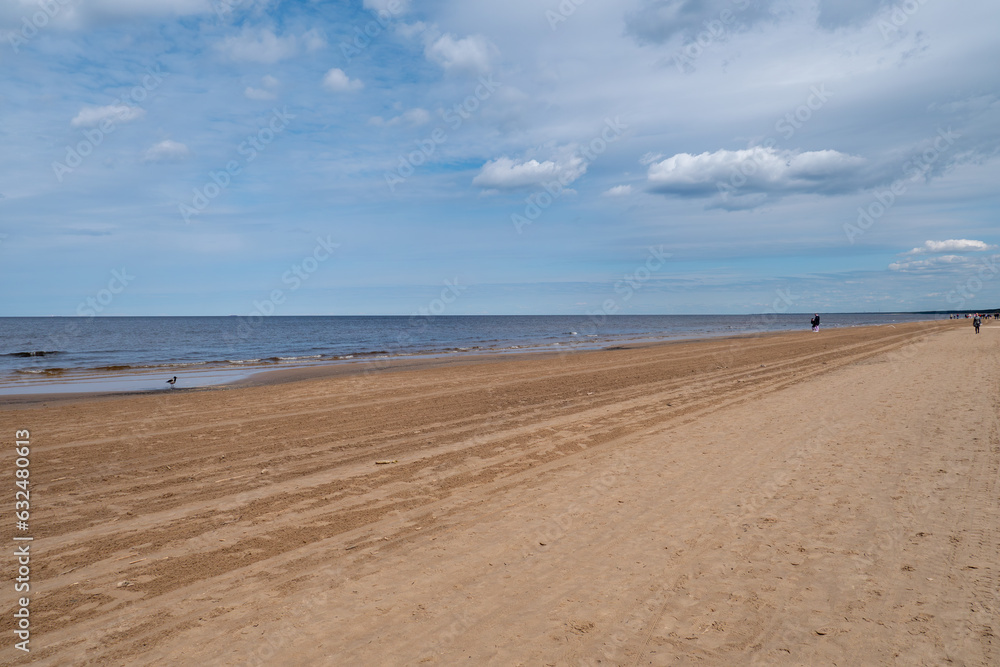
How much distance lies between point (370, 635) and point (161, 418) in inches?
433

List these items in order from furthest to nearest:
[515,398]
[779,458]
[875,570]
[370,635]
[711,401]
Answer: [515,398] < [711,401] < [779,458] < [875,570] < [370,635]

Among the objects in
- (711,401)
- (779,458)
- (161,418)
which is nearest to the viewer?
(779,458)

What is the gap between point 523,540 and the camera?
17.6 ft

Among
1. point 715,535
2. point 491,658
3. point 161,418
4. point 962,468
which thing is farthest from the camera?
point 161,418

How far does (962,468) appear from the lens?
7395mm

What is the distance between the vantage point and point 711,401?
13.3 meters

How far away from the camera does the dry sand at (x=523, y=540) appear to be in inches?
147

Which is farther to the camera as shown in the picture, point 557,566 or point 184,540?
point 184,540

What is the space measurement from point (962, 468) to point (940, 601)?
4401 mm

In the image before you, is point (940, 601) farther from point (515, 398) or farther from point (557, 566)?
point (515, 398)

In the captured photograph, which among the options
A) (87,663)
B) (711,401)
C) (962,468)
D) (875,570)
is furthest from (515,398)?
(87,663)

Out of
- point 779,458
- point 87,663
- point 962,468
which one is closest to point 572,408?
point 779,458

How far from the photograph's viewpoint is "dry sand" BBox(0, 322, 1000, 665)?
147 inches

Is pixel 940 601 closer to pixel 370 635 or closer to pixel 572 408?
pixel 370 635
